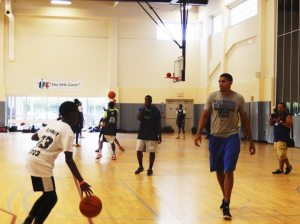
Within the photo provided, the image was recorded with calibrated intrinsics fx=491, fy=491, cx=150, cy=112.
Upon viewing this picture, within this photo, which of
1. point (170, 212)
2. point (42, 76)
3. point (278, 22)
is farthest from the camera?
point (42, 76)

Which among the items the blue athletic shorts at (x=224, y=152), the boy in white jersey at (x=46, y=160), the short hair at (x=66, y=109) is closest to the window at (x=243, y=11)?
the blue athletic shorts at (x=224, y=152)

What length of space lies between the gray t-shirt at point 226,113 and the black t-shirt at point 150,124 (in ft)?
12.7

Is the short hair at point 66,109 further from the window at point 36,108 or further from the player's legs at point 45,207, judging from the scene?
the window at point 36,108

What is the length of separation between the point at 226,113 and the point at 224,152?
55cm

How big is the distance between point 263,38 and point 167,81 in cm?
1022

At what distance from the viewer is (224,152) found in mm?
6934

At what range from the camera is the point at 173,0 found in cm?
2780

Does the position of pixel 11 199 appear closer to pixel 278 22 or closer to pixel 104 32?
pixel 278 22

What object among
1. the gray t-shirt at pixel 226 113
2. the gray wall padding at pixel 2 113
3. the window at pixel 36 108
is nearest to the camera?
the gray t-shirt at pixel 226 113

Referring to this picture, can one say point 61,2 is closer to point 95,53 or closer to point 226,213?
point 95,53

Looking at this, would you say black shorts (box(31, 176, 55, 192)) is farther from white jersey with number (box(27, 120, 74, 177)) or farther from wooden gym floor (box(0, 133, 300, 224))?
wooden gym floor (box(0, 133, 300, 224))

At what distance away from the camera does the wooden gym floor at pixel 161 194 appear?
667cm

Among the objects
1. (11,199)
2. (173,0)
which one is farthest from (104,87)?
(11,199)

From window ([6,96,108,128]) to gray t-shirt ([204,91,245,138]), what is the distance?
2520 centimetres
